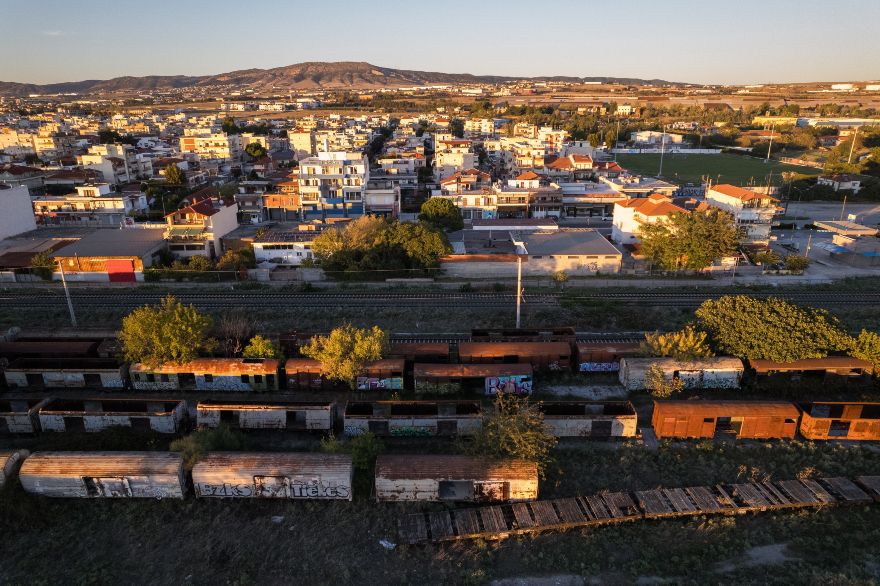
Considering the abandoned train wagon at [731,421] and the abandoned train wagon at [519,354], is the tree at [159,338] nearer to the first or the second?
the abandoned train wagon at [519,354]

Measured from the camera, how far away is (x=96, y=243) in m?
45.8

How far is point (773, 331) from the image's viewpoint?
Answer: 83.1 ft

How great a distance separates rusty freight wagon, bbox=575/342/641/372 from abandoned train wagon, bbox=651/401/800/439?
211 inches

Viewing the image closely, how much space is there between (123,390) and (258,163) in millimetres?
69838

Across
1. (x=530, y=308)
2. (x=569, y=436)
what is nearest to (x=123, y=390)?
(x=569, y=436)

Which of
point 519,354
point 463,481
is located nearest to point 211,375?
point 463,481

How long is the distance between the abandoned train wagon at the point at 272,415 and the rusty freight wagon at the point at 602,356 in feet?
42.9

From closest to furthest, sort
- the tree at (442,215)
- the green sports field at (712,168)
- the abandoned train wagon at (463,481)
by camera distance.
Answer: the abandoned train wagon at (463,481), the tree at (442,215), the green sports field at (712,168)

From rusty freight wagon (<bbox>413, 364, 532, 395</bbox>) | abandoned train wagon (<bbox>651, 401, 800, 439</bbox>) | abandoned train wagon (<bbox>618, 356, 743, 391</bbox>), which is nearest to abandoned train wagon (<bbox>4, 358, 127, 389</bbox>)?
rusty freight wagon (<bbox>413, 364, 532, 395</bbox>)

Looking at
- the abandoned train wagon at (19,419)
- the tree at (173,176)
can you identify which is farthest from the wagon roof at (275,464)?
the tree at (173,176)

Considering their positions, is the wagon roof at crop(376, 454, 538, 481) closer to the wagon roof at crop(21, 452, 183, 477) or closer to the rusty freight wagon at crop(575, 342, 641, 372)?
the wagon roof at crop(21, 452, 183, 477)

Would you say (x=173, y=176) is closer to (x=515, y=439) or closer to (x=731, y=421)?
(x=515, y=439)

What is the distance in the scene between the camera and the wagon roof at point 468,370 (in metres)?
25.2

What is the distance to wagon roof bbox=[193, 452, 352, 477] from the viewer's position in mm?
18312
